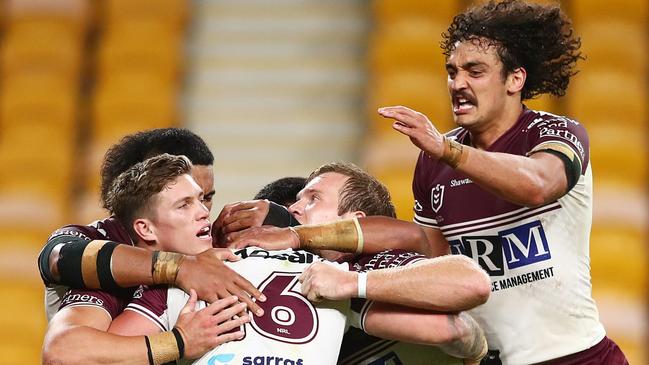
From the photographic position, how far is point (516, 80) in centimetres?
415

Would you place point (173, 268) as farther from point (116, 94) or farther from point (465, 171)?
point (116, 94)

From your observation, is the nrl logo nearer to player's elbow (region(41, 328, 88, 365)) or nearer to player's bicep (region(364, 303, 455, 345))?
player's bicep (region(364, 303, 455, 345))

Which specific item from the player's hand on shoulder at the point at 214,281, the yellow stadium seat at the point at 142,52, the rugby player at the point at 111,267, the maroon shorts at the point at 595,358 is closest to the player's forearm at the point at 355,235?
the rugby player at the point at 111,267

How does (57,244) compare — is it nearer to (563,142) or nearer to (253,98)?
(563,142)

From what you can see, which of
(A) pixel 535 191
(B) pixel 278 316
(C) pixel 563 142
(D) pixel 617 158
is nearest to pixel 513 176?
(A) pixel 535 191

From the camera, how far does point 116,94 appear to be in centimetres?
878

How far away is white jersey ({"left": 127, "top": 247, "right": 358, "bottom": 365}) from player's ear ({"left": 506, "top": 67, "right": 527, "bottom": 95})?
104cm

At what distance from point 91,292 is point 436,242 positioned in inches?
54.3

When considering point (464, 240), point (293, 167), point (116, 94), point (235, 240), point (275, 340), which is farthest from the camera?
point (116, 94)

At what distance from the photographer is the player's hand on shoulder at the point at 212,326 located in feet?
11.1

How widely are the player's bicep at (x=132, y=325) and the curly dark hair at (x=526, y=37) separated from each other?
1.58m

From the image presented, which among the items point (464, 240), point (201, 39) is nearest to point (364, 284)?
point (464, 240)

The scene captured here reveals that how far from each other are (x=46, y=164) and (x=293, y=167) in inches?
74.7

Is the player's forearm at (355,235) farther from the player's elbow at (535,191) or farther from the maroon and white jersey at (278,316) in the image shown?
the player's elbow at (535,191)
